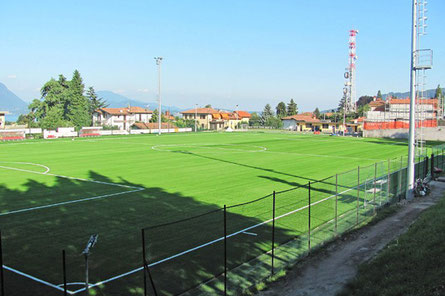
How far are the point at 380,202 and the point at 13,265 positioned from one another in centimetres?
1534

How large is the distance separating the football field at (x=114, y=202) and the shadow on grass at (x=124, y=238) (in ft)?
0.13

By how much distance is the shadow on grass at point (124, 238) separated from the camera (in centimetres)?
1125

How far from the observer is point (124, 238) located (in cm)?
1474

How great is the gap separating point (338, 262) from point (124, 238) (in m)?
7.33

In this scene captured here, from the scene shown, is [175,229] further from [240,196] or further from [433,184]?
[433,184]

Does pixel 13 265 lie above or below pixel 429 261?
below

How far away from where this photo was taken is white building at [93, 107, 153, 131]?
422 feet

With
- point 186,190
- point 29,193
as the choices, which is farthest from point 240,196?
point 29,193

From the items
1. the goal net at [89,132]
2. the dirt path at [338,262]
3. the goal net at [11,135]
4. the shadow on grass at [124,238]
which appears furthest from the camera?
the goal net at [89,132]

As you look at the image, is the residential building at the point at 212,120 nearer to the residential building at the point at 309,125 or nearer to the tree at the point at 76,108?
the residential building at the point at 309,125

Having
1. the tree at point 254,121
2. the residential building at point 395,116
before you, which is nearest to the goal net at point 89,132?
the residential building at point 395,116

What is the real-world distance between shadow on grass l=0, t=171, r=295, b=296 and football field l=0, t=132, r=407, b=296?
0.13 ft

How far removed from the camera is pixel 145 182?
26.7m

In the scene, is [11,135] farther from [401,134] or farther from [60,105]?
[401,134]
